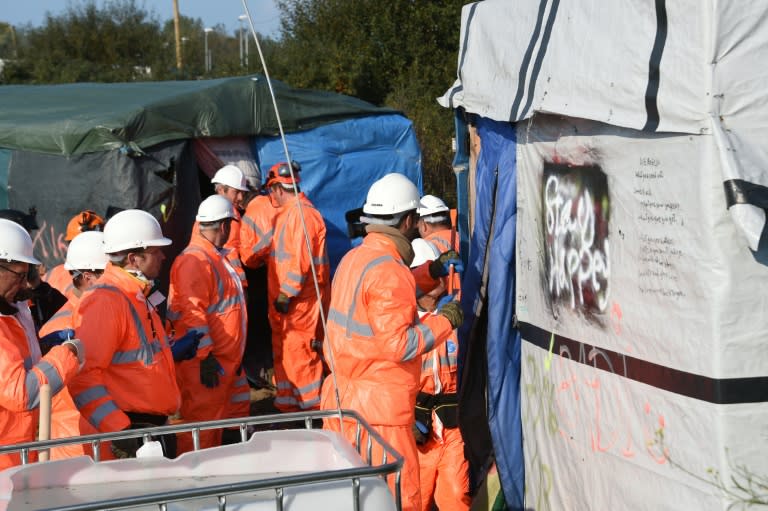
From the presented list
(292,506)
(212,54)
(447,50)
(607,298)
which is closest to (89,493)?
(292,506)

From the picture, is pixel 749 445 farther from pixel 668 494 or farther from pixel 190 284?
pixel 190 284

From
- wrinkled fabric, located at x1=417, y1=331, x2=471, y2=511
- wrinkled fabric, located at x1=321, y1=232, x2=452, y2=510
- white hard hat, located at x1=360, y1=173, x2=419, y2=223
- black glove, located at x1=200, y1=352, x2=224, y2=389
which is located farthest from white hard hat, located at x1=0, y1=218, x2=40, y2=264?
black glove, located at x1=200, y1=352, x2=224, y2=389

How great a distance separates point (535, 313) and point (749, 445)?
165cm

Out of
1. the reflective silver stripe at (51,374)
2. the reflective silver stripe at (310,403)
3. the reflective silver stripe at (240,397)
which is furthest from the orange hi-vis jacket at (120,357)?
the reflective silver stripe at (310,403)

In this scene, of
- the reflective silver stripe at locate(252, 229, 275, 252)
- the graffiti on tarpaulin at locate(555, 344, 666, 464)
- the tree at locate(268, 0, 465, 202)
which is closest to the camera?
the graffiti on tarpaulin at locate(555, 344, 666, 464)

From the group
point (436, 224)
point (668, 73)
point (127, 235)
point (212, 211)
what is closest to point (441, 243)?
point (436, 224)

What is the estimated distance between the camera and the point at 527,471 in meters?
5.16

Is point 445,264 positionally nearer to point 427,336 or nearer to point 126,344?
point 427,336

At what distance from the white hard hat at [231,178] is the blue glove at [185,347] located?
237 centimetres

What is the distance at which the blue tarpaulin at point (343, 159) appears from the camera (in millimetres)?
9758

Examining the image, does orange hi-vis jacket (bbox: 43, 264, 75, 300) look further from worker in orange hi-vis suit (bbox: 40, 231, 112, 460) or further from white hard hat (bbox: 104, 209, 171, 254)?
white hard hat (bbox: 104, 209, 171, 254)

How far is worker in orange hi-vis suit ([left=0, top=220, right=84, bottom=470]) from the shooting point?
4.02 m

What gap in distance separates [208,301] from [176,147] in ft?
7.70

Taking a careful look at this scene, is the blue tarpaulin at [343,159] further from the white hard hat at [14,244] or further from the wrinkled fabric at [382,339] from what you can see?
the white hard hat at [14,244]
